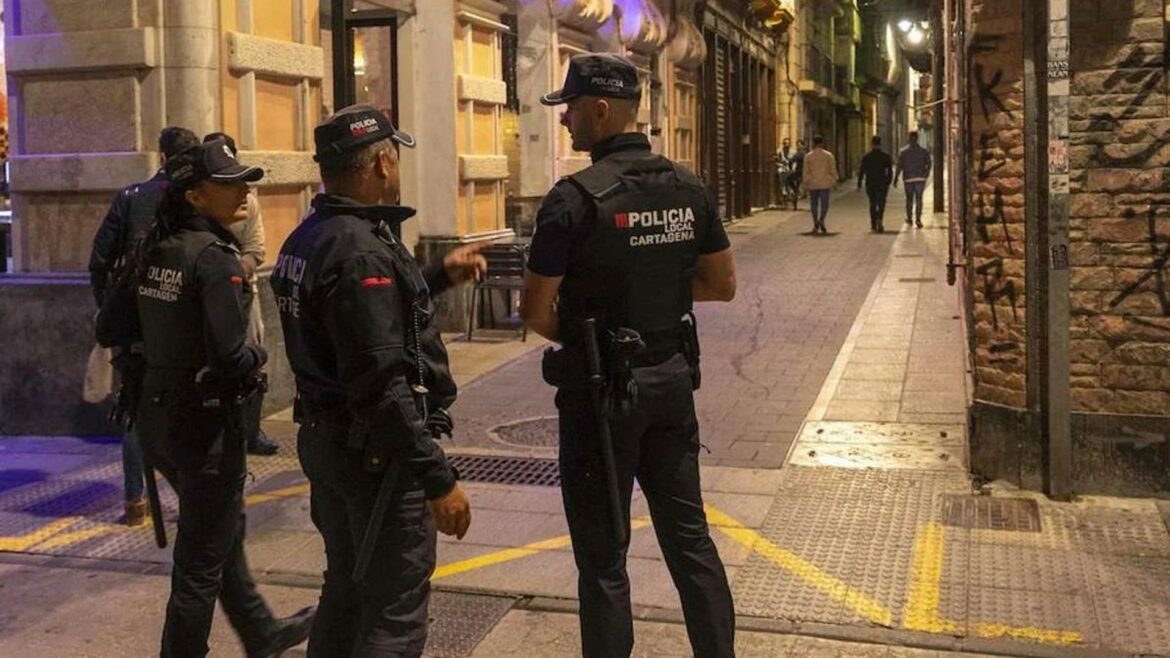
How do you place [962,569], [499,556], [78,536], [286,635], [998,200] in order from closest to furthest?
[286,635] → [962,569] → [499,556] → [78,536] → [998,200]

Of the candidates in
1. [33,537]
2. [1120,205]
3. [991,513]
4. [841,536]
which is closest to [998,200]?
[1120,205]

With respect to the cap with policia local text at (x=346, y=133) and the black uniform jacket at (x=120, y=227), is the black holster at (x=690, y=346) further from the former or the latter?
the black uniform jacket at (x=120, y=227)

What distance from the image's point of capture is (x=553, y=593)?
530 cm

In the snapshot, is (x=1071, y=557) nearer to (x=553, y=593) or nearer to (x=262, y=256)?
(x=553, y=593)

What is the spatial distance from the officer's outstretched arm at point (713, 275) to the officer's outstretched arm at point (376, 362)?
1159 millimetres

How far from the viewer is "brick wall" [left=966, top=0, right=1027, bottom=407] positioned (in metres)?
6.50

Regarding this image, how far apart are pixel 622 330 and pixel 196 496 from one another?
1.51 metres

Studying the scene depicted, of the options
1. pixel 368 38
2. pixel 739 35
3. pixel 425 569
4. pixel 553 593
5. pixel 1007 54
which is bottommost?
pixel 553 593

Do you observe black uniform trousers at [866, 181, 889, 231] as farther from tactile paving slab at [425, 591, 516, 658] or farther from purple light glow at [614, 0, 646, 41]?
tactile paving slab at [425, 591, 516, 658]

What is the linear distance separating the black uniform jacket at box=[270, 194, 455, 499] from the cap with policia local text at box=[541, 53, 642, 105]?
27.9 inches

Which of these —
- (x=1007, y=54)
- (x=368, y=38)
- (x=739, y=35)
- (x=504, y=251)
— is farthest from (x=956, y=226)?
(x=739, y=35)

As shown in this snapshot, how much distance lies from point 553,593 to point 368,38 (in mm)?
8507

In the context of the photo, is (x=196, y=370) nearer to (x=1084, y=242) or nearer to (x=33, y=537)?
(x=33, y=537)

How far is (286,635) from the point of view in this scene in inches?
181
